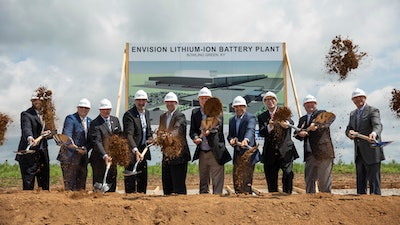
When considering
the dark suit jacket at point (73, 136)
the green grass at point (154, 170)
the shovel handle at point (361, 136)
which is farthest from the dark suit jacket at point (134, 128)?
the green grass at point (154, 170)

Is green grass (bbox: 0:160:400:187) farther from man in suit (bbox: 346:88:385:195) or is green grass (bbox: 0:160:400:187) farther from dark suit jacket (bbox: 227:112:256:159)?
man in suit (bbox: 346:88:385:195)

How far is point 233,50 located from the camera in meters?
11.8

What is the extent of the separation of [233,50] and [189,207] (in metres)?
6.58

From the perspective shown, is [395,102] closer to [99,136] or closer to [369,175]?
[369,175]

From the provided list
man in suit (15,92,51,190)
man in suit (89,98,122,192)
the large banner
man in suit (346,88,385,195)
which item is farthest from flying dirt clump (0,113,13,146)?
man in suit (346,88,385,195)

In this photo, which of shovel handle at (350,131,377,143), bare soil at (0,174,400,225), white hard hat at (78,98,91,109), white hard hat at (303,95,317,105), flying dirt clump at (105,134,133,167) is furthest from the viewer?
white hard hat at (78,98,91,109)

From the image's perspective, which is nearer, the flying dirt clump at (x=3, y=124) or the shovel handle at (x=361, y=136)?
the shovel handle at (x=361, y=136)

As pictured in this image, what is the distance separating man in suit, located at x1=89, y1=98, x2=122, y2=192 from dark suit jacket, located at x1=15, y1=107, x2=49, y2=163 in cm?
106

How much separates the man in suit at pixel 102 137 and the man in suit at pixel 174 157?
2.68 feet

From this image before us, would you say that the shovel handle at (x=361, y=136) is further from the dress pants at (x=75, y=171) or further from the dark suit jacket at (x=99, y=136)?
the dress pants at (x=75, y=171)

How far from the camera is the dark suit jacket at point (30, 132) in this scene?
792cm

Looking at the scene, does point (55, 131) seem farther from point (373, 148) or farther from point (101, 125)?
point (373, 148)

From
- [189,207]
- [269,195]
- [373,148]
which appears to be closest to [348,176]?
[373,148]

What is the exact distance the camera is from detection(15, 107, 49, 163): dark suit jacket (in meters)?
7.92
